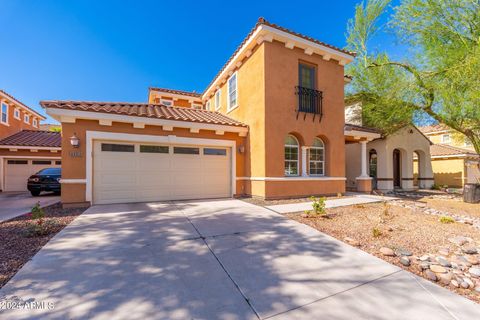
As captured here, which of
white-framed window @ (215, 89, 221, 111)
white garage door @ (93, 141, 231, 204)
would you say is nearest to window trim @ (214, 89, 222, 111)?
white-framed window @ (215, 89, 221, 111)

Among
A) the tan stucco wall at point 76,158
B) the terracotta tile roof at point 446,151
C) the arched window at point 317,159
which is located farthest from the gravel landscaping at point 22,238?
the terracotta tile roof at point 446,151

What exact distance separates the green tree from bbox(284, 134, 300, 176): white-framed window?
6.01 metres

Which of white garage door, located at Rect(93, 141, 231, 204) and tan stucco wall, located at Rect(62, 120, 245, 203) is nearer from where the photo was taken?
tan stucco wall, located at Rect(62, 120, 245, 203)

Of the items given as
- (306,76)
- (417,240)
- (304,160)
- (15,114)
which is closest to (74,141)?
(304,160)

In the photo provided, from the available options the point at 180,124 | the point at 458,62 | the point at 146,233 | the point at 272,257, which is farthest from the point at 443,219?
the point at 180,124

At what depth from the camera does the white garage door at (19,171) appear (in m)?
Result: 13.6

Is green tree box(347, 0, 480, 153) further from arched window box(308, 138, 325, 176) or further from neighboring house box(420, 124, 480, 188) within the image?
neighboring house box(420, 124, 480, 188)

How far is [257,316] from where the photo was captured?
2240 mm

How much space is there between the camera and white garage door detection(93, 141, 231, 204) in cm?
760

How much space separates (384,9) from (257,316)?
14279 mm

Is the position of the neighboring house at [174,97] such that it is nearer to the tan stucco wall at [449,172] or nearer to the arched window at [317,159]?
the arched window at [317,159]

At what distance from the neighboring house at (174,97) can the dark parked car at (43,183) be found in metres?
8.57

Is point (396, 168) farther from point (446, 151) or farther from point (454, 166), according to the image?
point (446, 151)

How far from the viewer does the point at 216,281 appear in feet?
9.29
